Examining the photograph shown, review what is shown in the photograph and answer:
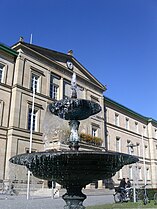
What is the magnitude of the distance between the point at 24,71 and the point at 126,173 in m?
23.3

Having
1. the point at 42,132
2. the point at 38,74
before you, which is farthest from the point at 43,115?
the point at 38,74

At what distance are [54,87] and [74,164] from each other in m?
25.4

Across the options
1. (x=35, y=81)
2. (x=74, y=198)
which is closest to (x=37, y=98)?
(x=35, y=81)

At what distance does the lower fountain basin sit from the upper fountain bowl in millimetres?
2117

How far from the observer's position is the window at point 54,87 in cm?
3044

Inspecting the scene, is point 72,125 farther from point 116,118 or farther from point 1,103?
point 116,118

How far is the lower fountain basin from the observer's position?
225 inches

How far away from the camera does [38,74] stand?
28703 millimetres

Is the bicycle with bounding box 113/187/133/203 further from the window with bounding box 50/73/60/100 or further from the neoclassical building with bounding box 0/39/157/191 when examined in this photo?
the window with bounding box 50/73/60/100

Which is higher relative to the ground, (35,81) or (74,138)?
(35,81)

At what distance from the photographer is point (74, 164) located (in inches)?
231

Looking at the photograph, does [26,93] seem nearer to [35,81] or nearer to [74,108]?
[35,81]

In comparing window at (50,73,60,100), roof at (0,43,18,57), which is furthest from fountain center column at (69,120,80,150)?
window at (50,73,60,100)

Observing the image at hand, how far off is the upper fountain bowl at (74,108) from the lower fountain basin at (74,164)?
2117 millimetres
